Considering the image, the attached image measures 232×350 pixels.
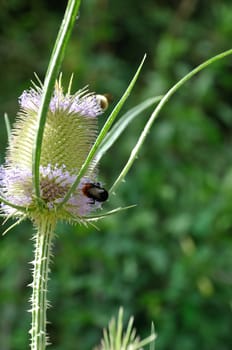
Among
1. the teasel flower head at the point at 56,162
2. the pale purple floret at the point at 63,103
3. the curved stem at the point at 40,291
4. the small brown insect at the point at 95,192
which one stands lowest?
the curved stem at the point at 40,291

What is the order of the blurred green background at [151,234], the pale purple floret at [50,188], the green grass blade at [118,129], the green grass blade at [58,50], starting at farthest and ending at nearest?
the blurred green background at [151,234]
the green grass blade at [118,129]
the pale purple floret at [50,188]
the green grass blade at [58,50]

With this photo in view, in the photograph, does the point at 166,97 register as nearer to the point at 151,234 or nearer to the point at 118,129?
the point at 118,129

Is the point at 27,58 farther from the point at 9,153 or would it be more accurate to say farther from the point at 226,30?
the point at 9,153

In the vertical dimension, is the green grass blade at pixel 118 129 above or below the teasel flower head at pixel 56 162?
above

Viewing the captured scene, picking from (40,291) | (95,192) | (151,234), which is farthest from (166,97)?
(151,234)

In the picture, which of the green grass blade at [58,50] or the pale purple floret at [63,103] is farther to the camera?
the pale purple floret at [63,103]

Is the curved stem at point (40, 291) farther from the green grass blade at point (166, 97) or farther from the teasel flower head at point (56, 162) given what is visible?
the green grass blade at point (166, 97)

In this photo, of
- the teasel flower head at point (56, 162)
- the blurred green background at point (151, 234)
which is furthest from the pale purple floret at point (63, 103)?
the blurred green background at point (151, 234)

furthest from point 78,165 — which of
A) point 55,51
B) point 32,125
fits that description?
point 55,51

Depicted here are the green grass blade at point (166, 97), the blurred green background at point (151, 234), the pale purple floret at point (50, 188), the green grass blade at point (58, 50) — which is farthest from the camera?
the blurred green background at point (151, 234)
